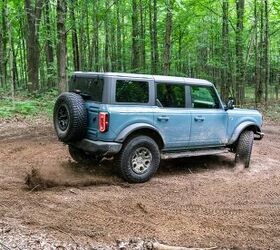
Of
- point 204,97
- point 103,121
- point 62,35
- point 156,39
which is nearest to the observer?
point 103,121

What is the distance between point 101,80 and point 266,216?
3.54 m

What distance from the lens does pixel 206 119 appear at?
8352mm

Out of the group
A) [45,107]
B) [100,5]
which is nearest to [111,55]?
[100,5]

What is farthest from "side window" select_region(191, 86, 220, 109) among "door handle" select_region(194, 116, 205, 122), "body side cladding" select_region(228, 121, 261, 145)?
"body side cladding" select_region(228, 121, 261, 145)

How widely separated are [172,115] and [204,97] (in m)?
1.14

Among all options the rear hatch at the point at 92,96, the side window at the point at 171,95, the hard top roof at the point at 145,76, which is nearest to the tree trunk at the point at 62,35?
the hard top roof at the point at 145,76

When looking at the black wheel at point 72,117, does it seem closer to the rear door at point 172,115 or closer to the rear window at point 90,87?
the rear window at point 90,87

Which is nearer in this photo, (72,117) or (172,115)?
(72,117)

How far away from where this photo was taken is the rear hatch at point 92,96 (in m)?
7.11

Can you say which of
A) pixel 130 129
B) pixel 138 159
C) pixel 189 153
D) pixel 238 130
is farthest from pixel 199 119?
pixel 130 129

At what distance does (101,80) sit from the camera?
7152 mm

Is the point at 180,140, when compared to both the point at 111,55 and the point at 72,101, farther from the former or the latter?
the point at 111,55

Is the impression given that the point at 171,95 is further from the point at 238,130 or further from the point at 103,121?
the point at 238,130

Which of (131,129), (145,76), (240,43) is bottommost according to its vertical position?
(131,129)
